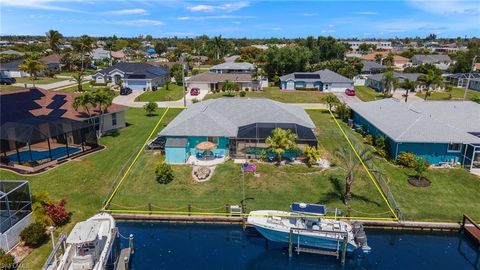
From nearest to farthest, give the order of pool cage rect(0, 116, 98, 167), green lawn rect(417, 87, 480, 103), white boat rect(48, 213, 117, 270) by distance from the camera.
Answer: white boat rect(48, 213, 117, 270)
pool cage rect(0, 116, 98, 167)
green lawn rect(417, 87, 480, 103)

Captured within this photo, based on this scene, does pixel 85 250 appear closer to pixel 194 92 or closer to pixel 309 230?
pixel 309 230

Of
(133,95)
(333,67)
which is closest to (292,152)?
(133,95)

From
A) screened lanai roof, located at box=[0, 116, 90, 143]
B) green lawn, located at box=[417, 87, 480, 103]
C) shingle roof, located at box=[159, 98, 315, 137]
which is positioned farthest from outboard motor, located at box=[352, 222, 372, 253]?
green lawn, located at box=[417, 87, 480, 103]

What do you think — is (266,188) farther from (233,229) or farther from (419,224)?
(419,224)

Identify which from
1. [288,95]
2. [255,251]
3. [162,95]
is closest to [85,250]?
[255,251]

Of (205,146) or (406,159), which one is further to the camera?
(205,146)

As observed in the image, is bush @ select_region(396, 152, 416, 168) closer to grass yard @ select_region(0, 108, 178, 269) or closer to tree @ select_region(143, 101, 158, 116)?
grass yard @ select_region(0, 108, 178, 269)
